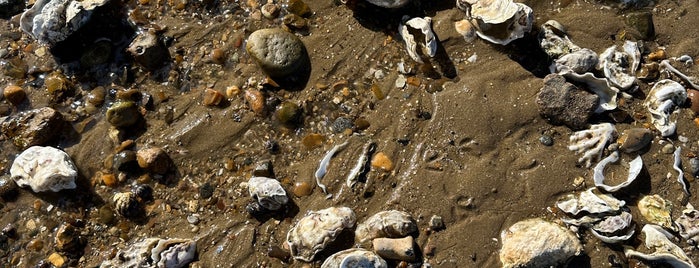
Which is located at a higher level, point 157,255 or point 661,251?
point 157,255

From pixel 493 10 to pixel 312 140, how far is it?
6.96ft

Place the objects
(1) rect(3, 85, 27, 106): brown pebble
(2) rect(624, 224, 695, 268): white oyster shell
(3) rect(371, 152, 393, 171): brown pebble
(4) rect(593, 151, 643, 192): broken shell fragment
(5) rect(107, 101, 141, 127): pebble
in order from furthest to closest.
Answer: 1. (1) rect(3, 85, 27, 106): brown pebble
2. (5) rect(107, 101, 141, 127): pebble
3. (3) rect(371, 152, 393, 171): brown pebble
4. (4) rect(593, 151, 643, 192): broken shell fragment
5. (2) rect(624, 224, 695, 268): white oyster shell

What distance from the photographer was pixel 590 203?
4.77 m

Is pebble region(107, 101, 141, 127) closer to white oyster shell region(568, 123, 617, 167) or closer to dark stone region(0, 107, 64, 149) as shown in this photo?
dark stone region(0, 107, 64, 149)

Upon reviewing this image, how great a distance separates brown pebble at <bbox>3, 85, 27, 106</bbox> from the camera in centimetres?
559

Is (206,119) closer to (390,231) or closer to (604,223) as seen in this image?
(390,231)

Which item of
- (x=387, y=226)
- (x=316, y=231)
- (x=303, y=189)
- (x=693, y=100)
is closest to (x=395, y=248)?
(x=387, y=226)

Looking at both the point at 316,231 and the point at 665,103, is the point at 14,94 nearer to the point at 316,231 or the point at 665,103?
the point at 316,231

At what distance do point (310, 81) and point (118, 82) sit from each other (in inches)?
79.5

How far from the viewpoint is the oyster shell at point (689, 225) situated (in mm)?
4711

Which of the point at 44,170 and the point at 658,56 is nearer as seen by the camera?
the point at 44,170

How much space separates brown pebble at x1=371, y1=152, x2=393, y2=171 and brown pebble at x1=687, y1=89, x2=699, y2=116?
2.91 metres

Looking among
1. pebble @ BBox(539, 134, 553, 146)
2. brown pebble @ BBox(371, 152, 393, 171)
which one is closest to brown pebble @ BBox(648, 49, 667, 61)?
pebble @ BBox(539, 134, 553, 146)

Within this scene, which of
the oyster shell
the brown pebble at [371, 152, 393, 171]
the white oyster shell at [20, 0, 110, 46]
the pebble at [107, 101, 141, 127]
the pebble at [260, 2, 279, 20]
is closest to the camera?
the oyster shell
